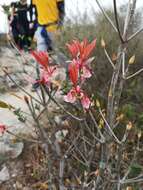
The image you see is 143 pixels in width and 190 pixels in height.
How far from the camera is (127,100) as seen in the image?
21.3 feet

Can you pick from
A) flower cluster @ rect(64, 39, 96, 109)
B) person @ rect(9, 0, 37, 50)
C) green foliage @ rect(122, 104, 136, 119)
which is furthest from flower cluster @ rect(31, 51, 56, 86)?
person @ rect(9, 0, 37, 50)

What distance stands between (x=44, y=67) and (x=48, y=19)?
518 centimetres

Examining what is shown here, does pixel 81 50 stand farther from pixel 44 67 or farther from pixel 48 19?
pixel 48 19

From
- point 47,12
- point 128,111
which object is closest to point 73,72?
point 128,111

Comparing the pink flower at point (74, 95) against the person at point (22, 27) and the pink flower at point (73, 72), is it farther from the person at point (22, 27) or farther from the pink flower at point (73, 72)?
the person at point (22, 27)

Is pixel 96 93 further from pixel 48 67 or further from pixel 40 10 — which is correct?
pixel 48 67

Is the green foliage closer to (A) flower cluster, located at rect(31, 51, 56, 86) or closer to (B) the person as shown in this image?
(A) flower cluster, located at rect(31, 51, 56, 86)

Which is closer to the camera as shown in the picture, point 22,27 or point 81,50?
point 81,50

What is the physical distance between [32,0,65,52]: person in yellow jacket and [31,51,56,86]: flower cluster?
5051 mm

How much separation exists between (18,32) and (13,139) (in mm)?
4346

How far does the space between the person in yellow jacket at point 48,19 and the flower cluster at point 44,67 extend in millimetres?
5051

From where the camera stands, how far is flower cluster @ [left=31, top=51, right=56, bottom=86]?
264 cm

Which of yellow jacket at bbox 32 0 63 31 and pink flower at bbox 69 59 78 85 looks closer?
pink flower at bbox 69 59 78 85

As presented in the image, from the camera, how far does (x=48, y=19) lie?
7.81 metres
